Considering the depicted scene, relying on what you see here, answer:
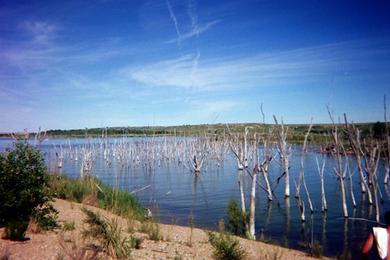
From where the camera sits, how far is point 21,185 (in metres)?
10.9

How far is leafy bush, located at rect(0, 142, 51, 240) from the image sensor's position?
10.5 m

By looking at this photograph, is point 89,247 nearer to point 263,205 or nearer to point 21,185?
point 21,185

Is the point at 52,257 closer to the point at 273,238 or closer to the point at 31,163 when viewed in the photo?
the point at 31,163

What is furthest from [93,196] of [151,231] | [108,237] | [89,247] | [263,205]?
[263,205]

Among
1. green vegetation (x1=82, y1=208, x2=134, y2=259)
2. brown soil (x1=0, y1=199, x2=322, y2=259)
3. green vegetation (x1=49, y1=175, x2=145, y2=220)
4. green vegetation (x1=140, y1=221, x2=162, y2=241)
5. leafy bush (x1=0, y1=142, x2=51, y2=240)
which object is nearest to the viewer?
brown soil (x1=0, y1=199, x2=322, y2=259)

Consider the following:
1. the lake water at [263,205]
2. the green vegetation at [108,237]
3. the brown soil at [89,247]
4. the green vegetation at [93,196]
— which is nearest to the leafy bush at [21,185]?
the brown soil at [89,247]

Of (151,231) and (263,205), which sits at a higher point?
(151,231)

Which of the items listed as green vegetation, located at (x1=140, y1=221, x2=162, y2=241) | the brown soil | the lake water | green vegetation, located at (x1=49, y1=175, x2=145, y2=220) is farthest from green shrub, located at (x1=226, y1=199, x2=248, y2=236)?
green vegetation, located at (x1=140, y1=221, x2=162, y2=241)

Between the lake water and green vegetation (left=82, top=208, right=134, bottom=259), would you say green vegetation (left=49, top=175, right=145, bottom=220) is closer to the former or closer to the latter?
the lake water

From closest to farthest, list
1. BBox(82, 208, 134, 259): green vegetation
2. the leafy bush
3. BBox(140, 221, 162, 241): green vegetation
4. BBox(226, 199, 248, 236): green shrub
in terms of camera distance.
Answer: BBox(82, 208, 134, 259): green vegetation, the leafy bush, BBox(140, 221, 162, 241): green vegetation, BBox(226, 199, 248, 236): green shrub

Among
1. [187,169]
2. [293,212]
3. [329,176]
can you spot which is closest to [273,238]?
[293,212]

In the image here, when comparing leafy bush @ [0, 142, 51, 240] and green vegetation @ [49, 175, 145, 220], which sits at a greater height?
leafy bush @ [0, 142, 51, 240]

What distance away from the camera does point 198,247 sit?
12.2 metres

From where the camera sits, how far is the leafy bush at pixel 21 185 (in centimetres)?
1054
